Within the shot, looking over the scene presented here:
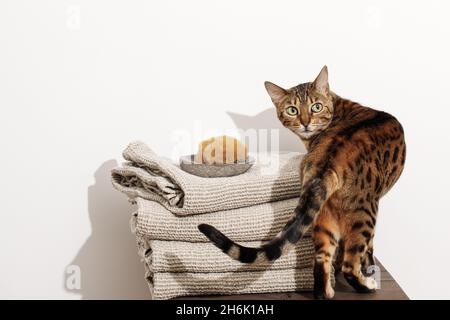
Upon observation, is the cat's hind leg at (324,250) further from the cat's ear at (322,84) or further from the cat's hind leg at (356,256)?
the cat's ear at (322,84)

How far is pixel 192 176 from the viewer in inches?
38.9

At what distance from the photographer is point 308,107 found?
0.99 metres

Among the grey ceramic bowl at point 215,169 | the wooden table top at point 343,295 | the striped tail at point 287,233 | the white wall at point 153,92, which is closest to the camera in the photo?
the striped tail at point 287,233

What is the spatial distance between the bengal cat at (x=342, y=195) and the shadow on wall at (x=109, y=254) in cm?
56

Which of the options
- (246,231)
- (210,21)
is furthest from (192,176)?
(210,21)

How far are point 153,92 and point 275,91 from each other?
1.15ft

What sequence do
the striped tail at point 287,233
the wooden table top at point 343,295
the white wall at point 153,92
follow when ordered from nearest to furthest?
the striped tail at point 287,233 < the wooden table top at point 343,295 < the white wall at point 153,92

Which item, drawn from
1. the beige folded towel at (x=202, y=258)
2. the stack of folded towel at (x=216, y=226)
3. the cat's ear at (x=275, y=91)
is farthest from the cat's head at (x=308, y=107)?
the beige folded towel at (x=202, y=258)

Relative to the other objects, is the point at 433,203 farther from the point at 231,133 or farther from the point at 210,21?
the point at 210,21

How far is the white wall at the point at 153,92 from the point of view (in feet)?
4.06

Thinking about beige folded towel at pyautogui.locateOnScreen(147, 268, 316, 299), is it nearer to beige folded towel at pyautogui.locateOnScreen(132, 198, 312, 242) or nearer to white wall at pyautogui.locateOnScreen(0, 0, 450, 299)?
beige folded towel at pyautogui.locateOnScreen(132, 198, 312, 242)

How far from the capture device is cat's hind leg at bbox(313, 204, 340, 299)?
895mm

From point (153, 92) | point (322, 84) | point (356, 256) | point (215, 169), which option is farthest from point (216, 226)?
point (153, 92)

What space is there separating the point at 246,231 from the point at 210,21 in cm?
55
